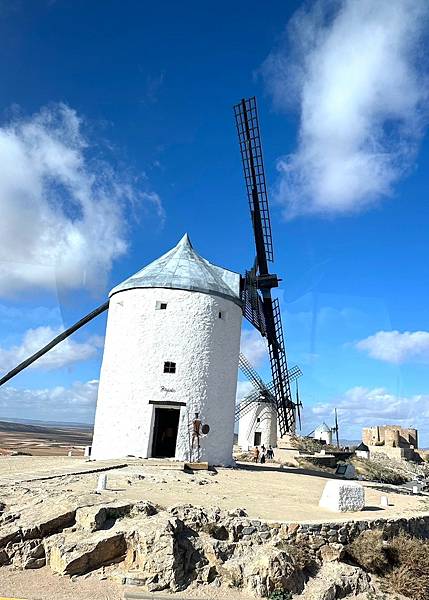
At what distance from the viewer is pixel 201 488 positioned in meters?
13.2

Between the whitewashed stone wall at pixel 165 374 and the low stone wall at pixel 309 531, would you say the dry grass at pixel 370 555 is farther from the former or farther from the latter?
the whitewashed stone wall at pixel 165 374

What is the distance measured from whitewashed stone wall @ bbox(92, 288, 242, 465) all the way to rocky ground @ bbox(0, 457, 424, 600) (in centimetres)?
680

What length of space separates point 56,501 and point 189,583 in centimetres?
320

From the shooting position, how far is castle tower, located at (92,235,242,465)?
18.0m

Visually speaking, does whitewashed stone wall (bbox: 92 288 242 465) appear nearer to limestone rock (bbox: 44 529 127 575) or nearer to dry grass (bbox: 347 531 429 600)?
limestone rock (bbox: 44 529 127 575)

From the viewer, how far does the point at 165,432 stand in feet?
64.1

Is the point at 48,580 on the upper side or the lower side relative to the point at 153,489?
lower

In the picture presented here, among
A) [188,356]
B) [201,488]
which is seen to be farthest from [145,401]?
[201,488]

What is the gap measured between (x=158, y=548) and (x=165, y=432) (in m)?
11.0

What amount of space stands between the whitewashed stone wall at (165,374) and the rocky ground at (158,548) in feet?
22.3

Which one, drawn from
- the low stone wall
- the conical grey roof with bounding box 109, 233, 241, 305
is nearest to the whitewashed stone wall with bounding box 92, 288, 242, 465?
the conical grey roof with bounding box 109, 233, 241, 305

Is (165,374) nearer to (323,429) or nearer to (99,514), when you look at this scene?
(99,514)

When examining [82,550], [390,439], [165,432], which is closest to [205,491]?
[82,550]

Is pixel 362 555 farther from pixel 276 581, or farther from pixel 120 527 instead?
pixel 120 527
